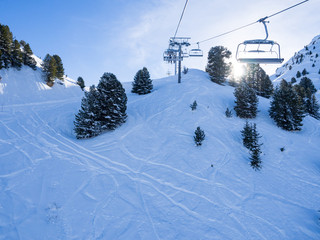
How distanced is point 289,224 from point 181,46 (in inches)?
1173

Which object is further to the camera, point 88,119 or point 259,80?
point 259,80

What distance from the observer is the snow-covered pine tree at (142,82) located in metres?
32.4

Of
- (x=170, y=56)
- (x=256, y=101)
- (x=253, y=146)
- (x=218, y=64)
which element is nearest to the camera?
(x=253, y=146)

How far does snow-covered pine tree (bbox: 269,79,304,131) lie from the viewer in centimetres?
1748

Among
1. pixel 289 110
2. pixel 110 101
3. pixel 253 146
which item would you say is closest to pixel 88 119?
pixel 110 101

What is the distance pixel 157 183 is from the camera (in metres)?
9.59

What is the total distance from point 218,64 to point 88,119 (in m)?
33.4

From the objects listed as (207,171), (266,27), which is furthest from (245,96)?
(207,171)

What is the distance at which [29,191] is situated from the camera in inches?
326

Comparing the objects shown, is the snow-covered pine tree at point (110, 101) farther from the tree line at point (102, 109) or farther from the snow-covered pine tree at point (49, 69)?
the snow-covered pine tree at point (49, 69)

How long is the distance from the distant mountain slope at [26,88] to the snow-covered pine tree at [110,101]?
794 inches

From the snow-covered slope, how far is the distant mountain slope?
12.8m

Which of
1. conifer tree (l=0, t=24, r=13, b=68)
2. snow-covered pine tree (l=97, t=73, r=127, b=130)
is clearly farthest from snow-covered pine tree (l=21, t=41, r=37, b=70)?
snow-covered pine tree (l=97, t=73, r=127, b=130)

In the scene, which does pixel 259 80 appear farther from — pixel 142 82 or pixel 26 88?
pixel 26 88
